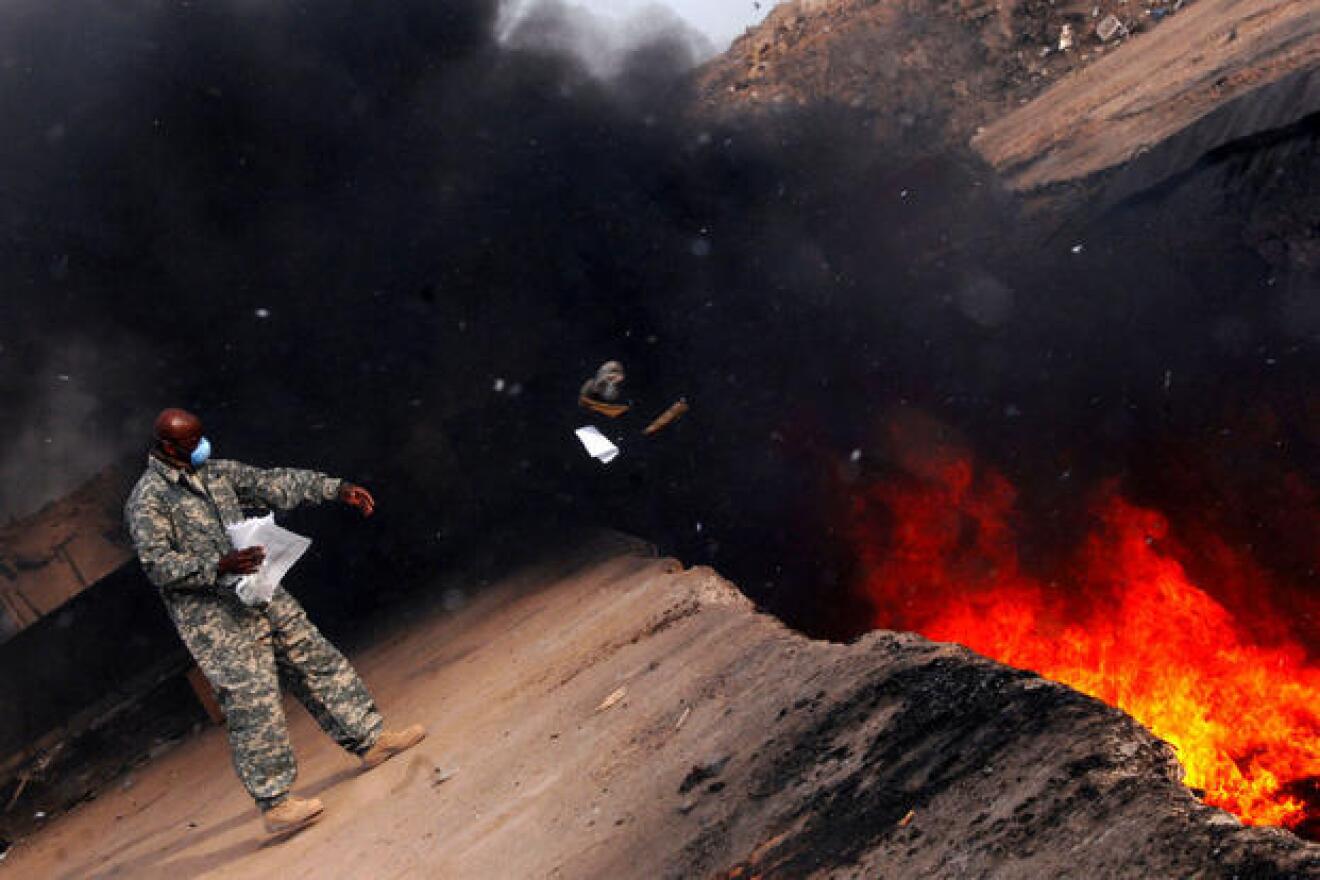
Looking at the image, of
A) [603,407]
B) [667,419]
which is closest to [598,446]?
[603,407]

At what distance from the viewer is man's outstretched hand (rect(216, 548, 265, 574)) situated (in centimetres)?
357

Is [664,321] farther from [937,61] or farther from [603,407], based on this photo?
[937,61]

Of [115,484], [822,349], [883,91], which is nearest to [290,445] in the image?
[115,484]

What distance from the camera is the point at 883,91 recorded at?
10.6 meters

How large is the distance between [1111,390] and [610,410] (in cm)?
375

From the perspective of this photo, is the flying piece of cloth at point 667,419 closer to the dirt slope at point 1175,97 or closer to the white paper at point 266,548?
the dirt slope at point 1175,97

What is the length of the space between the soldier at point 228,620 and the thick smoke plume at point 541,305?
295 centimetres

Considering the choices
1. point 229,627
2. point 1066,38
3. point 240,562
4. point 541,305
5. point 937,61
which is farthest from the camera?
point 937,61

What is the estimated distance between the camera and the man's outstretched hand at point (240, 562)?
3574mm

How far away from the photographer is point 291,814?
3.75 metres

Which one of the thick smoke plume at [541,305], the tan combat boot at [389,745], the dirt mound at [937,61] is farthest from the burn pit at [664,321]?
the tan combat boot at [389,745]

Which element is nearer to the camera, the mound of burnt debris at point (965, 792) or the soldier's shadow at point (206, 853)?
the mound of burnt debris at point (965, 792)

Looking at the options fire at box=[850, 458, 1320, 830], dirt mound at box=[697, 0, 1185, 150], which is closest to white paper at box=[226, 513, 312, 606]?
fire at box=[850, 458, 1320, 830]

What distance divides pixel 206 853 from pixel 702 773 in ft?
8.17
